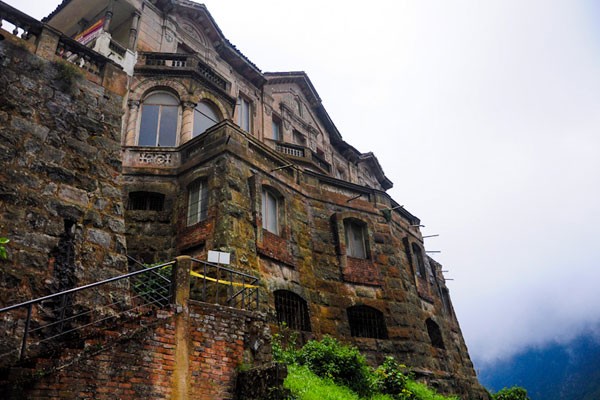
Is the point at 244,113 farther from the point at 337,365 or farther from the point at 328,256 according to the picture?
the point at 337,365

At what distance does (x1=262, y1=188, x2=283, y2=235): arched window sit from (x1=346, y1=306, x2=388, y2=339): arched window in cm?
384

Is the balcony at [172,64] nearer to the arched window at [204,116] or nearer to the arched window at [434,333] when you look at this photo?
the arched window at [204,116]

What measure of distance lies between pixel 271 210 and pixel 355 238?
429 cm

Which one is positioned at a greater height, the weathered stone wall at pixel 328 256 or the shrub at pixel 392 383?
the weathered stone wall at pixel 328 256

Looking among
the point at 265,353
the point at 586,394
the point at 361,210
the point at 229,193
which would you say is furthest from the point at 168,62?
the point at 586,394

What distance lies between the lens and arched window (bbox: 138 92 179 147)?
678 inches

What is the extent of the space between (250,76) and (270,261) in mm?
13274

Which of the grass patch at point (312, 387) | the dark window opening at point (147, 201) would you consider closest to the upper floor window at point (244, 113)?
the dark window opening at point (147, 201)

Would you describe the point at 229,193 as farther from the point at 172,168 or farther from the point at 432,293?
the point at 432,293

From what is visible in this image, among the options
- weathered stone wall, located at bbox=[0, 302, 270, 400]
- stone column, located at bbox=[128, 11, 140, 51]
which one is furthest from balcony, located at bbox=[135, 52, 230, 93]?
weathered stone wall, located at bbox=[0, 302, 270, 400]

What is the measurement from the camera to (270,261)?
13.9m

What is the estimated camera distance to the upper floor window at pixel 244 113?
74.6 feet

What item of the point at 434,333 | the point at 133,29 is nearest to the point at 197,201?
the point at 133,29

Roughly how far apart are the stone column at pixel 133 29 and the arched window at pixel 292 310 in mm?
11761
